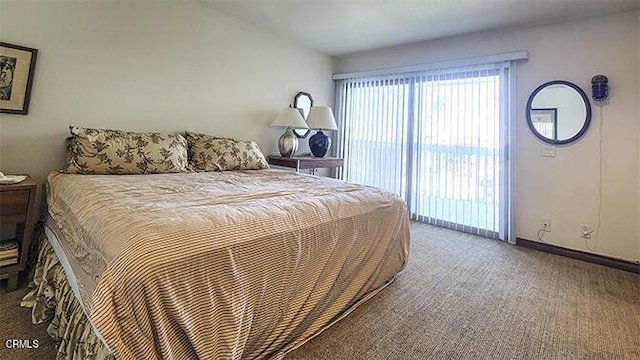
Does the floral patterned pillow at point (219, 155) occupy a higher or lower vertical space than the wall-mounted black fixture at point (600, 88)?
lower

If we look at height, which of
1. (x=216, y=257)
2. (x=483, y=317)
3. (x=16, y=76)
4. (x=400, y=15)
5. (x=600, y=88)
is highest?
(x=400, y=15)

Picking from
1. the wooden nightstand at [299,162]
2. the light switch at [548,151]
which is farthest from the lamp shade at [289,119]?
the light switch at [548,151]

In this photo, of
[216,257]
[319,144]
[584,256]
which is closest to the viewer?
[216,257]

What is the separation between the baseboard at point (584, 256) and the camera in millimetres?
2701

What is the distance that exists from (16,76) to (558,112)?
4520 millimetres

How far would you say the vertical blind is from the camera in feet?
11.4

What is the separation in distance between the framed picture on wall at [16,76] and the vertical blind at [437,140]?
11.4 ft

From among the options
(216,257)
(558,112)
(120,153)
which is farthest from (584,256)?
(120,153)

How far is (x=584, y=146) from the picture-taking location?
294 centimetres

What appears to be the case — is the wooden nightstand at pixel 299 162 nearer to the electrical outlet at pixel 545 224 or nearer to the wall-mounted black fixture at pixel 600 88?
the electrical outlet at pixel 545 224

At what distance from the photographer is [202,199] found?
5.20ft

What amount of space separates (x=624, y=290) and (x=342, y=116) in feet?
11.6

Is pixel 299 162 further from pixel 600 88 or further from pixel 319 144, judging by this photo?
pixel 600 88

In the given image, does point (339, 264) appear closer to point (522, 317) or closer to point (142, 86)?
point (522, 317)
